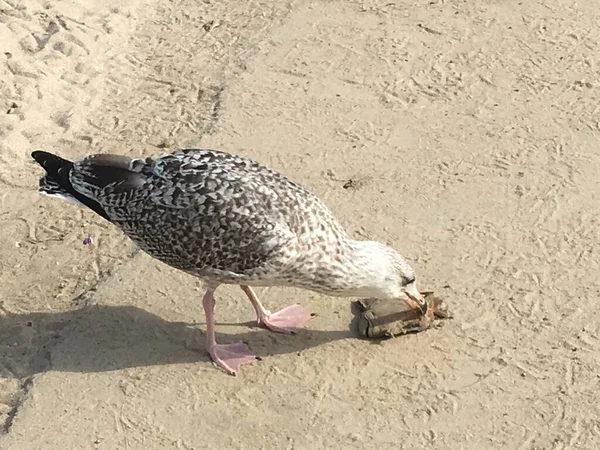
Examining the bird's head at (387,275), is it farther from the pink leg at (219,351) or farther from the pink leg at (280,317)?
the pink leg at (219,351)

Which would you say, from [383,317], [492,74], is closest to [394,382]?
[383,317]

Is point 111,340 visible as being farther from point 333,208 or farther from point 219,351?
point 333,208

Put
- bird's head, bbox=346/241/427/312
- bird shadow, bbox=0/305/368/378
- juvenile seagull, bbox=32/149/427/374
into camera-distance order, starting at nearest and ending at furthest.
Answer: juvenile seagull, bbox=32/149/427/374 < bird's head, bbox=346/241/427/312 < bird shadow, bbox=0/305/368/378

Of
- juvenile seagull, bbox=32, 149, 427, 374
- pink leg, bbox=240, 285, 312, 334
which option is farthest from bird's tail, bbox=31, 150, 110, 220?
pink leg, bbox=240, 285, 312, 334

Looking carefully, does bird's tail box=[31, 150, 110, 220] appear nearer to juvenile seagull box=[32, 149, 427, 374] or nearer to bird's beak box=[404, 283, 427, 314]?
juvenile seagull box=[32, 149, 427, 374]

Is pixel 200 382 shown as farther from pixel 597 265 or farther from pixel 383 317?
pixel 597 265

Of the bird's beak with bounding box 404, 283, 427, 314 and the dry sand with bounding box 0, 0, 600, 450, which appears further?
the bird's beak with bounding box 404, 283, 427, 314
